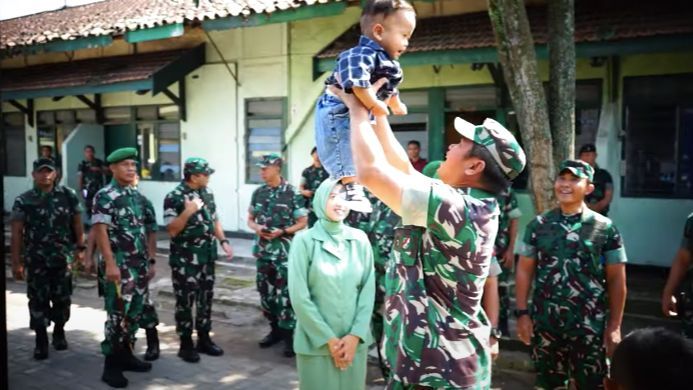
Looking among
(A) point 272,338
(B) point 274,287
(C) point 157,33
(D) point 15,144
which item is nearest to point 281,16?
(C) point 157,33

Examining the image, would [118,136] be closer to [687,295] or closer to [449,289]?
[687,295]

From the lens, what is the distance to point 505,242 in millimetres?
6121

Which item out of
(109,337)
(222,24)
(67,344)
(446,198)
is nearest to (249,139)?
(222,24)

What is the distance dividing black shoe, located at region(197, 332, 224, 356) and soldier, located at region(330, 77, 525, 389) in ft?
14.3

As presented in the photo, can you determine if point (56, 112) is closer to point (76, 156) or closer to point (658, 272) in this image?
point (76, 156)

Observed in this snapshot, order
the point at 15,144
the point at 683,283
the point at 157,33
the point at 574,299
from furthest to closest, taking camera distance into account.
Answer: the point at 15,144, the point at 157,33, the point at 683,283, the point at 574,299

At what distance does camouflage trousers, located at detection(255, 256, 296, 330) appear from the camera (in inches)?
250

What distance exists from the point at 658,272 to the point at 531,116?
408 cm

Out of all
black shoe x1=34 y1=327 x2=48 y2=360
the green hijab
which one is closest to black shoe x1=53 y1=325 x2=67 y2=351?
black shoe x1=34 y1=327 x2=48 y2=360

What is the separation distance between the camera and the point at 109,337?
538 cm

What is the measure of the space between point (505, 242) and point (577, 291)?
84.0 inches

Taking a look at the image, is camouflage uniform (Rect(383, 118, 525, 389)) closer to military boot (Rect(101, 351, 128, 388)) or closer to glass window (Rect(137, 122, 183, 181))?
military boot (Rect(101, 351, 128, 388))

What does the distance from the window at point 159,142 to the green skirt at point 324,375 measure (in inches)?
390

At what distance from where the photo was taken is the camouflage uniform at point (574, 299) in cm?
393
